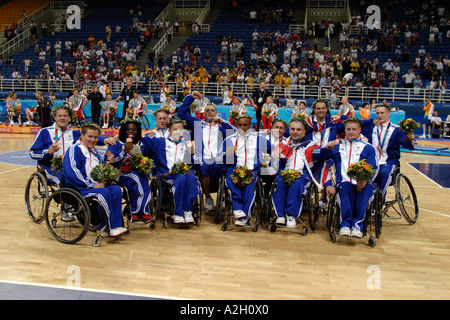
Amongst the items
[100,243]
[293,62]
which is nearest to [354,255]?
[100,243]

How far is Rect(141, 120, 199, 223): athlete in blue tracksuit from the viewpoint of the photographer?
18.6 ft

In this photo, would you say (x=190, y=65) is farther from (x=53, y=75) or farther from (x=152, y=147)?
(x=152, y=147)

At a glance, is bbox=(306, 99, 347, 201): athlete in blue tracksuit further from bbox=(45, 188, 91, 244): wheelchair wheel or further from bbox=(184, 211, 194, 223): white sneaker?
bbox=(45, 188, 91, 244): wheelchair wheel

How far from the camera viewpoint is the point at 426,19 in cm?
2197

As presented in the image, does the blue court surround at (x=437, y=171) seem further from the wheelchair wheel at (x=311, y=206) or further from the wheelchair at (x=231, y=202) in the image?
the wheelchair at (x=231, y=202)

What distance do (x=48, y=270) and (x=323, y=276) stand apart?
2536mm

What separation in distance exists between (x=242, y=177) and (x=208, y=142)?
1.30 metres

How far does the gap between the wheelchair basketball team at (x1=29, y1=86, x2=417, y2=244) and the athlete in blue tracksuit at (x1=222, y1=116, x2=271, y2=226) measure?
0.04ft

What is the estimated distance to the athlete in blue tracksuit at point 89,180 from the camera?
5032 millimetres

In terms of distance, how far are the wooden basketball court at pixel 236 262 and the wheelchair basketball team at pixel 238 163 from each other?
0.94ft

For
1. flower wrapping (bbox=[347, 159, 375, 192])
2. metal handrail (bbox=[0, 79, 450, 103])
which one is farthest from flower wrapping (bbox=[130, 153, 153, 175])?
metal handrail (bbox=[0, 79, 450, 103])

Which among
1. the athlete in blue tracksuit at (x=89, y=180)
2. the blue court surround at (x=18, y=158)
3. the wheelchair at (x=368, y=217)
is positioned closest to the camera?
the athlete in blue tracksuit at (x=89, y=180)

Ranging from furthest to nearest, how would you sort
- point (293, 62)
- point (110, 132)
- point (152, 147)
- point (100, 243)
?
1. point (293, 62)
2. point (110, 132)
3. point (152, 147)
4. point (100, 243)

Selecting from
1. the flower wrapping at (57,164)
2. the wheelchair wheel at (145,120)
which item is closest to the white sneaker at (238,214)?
the flower wrapping at (57,164)
